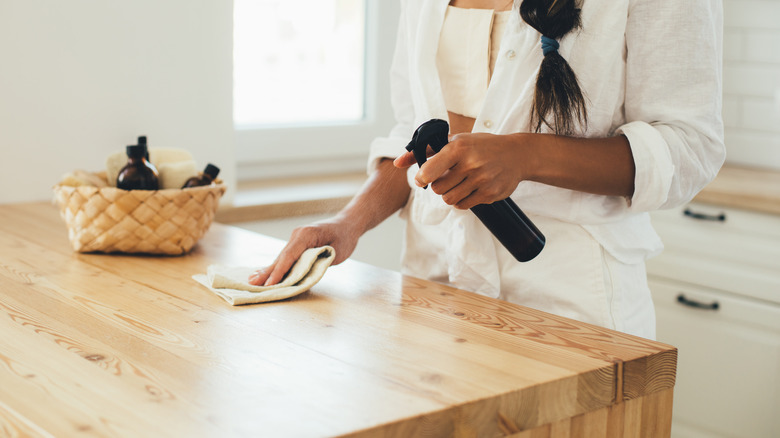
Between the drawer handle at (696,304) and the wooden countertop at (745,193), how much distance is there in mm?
254

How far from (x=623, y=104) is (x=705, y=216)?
3.65 feet

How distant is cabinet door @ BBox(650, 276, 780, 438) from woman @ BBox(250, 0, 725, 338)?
0.99 metres

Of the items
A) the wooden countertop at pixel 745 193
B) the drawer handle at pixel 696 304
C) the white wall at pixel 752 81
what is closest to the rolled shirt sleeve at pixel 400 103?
the wooden countertop at pixel 745 193

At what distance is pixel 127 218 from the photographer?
127 cm

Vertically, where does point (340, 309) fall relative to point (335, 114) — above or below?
below

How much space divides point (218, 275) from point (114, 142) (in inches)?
32.3

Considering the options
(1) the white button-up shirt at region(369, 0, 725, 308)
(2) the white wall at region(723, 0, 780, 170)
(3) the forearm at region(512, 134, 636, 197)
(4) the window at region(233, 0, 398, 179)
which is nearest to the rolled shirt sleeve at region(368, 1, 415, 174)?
(1) the white button-up shirt at region(369, 0, 725, 308)

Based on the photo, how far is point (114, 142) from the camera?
176cm

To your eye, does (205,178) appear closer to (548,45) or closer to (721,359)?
(548,45)

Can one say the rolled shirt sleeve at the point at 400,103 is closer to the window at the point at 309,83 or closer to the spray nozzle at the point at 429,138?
the spray nozzle at the point at 429,138

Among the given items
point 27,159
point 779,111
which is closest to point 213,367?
point 27,159

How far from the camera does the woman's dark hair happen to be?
1011 mm

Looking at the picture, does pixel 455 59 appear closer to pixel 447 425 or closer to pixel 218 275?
pixel 218 275

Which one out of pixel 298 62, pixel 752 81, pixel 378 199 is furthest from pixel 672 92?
pixel 752 81
